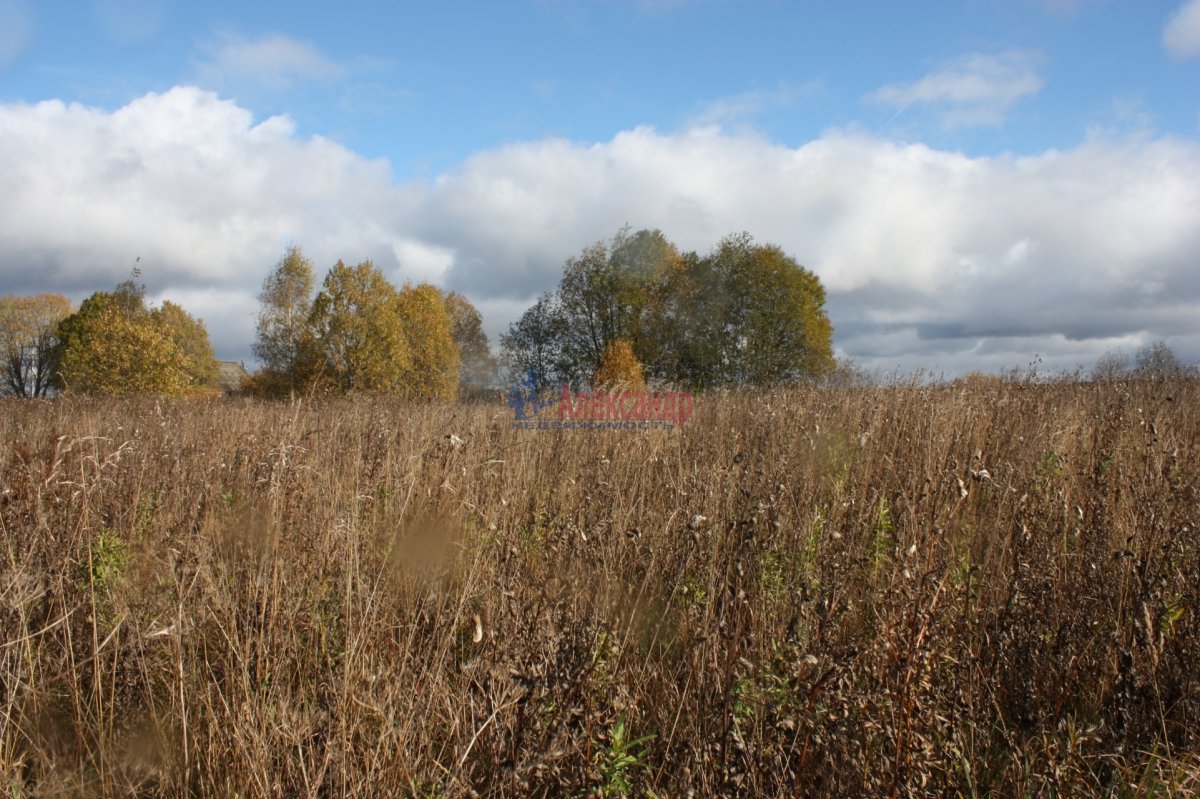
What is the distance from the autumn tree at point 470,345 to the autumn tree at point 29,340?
99.8ft

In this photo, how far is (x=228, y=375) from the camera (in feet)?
223

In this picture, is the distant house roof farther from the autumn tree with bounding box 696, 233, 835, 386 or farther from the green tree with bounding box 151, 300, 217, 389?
the autumn tree with bounding box 696, 233, 835, 386

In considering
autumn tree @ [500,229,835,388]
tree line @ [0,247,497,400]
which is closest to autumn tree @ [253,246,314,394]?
tree line @ [0,247,497,400]

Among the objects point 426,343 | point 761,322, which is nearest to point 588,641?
point 761,322

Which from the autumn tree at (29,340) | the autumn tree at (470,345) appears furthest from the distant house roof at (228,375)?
the autumn tree at (470,345)

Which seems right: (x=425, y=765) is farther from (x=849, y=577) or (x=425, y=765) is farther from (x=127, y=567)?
(x=127, y=567)

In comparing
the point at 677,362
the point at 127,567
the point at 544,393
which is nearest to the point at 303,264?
the point at 677,362

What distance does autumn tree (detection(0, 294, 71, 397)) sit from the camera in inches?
2069

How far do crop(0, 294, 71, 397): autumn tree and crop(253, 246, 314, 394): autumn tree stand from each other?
1100 inches

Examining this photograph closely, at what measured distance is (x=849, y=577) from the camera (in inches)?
110

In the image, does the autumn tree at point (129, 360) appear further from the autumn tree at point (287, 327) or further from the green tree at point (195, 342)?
the green tree at point (195, 342)

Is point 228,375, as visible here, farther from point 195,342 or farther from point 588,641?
point 588,641

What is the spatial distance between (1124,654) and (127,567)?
4.11 meters

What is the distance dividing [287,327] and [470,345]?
2146 centimetres
